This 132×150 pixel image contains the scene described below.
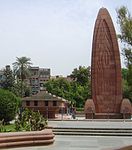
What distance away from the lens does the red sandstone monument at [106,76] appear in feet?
88.2

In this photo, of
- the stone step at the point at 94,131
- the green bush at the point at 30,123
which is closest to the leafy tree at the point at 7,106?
the stone step at the point at 94,131

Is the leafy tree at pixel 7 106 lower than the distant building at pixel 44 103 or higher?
lower

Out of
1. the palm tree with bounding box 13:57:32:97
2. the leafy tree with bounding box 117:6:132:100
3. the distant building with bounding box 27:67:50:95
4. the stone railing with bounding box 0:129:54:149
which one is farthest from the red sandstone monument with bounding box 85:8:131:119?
the distant building with bounding box 27:67:50:95

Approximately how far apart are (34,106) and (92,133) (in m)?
18.9

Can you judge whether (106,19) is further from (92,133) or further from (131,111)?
(92,133)

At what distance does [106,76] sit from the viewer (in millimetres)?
26953

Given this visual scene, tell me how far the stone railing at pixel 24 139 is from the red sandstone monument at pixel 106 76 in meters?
15.3

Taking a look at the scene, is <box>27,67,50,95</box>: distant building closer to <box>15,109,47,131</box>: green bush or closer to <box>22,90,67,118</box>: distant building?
<box>22,90,67,118</box>: distant building

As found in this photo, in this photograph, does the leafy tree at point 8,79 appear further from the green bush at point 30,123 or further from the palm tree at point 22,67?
the green bush at point 30,123

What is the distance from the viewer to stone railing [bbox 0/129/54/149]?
1059 cm

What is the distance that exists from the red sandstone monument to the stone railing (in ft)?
50.1

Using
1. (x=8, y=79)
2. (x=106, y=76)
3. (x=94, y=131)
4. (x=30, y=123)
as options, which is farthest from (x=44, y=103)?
(x=8, y=79)

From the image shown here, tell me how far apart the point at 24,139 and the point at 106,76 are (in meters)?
16.6

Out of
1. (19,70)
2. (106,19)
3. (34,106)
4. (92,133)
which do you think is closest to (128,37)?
(106,19)
